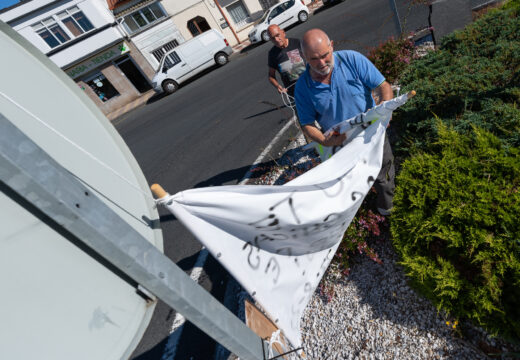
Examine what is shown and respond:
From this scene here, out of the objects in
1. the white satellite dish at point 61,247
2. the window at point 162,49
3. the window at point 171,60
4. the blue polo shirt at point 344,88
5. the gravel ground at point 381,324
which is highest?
the window at point 162,49

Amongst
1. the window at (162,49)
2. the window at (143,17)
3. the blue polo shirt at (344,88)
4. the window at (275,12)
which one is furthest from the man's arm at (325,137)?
the window at (143,17)

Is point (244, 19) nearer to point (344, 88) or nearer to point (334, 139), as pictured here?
point (344, 88)

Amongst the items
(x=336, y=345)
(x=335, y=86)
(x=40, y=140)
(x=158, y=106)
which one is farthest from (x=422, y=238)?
(x=158, y=106)

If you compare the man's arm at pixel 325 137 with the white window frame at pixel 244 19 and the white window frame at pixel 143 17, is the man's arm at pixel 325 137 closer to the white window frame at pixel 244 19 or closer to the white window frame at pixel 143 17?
the white window frame at pixel 143 17

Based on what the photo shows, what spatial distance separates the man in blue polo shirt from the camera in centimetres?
231

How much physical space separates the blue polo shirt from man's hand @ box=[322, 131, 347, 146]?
0.52 ft

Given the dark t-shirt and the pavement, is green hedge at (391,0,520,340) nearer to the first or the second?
the dark t-shirt

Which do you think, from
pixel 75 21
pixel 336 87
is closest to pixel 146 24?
pixel 75 21

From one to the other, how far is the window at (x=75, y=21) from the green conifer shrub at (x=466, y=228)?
74.1 feet

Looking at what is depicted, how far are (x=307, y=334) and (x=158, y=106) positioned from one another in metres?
14.6

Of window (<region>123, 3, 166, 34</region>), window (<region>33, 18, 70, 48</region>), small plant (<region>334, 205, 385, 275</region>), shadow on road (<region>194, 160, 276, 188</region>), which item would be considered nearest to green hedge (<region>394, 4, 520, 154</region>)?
small plant (<region>334, 205, 385, 275</region>)

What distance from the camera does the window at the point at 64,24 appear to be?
17.1m

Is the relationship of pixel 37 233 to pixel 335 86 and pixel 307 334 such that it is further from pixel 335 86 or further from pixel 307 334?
pixel 307 334

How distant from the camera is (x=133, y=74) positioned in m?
19.4
